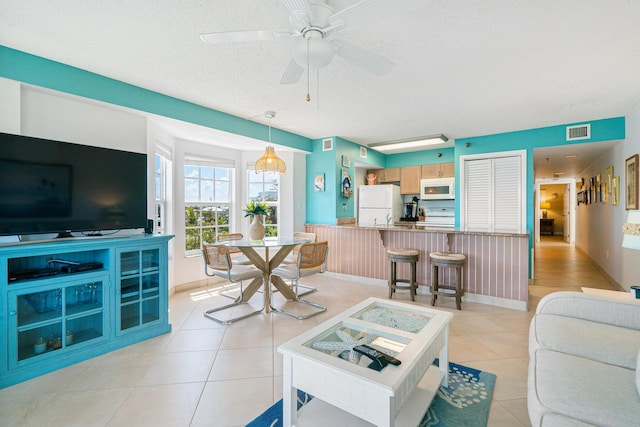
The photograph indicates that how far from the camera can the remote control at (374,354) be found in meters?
1.37

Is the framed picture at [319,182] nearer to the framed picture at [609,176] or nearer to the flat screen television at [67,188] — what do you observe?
the flat screen television at [67,188]

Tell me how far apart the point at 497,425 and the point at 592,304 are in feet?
3.38

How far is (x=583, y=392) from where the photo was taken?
1197mm

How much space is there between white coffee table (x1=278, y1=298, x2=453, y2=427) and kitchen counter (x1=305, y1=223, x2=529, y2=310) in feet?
6.98

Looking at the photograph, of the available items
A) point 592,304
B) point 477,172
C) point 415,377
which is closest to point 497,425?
point 415,377

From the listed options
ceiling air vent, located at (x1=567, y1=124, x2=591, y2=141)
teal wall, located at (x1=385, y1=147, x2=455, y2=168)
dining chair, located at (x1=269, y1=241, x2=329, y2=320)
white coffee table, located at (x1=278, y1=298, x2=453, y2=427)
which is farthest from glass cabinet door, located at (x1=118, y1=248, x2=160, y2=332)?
ceiling air vent, located at (x1=567, y1=124, x2=591, y2=141)

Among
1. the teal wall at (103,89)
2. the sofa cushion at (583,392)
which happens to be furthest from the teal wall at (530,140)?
the teal wall at (103,89)

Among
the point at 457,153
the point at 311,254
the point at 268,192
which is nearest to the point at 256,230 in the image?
the point at 311,254

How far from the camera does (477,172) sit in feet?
16.7

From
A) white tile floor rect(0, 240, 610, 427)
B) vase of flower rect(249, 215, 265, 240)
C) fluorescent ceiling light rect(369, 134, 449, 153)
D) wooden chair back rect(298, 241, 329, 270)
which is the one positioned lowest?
white tile floor rect(0, 240, 610, 427)

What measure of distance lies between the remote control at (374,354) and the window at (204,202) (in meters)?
3.64

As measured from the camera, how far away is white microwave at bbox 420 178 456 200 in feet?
18.7

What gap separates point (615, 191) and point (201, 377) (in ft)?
19.5

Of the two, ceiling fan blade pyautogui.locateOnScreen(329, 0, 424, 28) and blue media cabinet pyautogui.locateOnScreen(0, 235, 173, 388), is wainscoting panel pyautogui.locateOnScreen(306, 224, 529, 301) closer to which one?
blue media cabinet pyautogui.locateOnScreen(0, 235, 173, 388)
